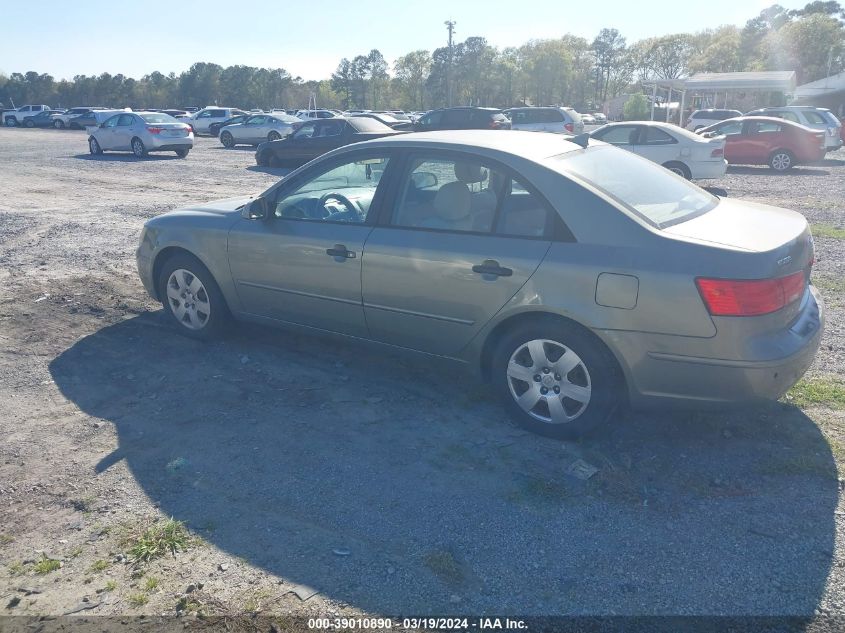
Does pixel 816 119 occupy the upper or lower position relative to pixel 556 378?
upper

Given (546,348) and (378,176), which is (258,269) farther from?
(546,348)

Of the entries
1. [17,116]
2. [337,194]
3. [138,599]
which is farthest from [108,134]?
[17,116]

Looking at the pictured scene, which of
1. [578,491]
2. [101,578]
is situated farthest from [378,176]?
[101,578]

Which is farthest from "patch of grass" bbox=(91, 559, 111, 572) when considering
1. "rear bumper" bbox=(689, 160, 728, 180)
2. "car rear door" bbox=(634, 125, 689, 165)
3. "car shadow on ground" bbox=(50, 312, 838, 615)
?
"rear bumper" bbox=(689, 160, 728, 180)

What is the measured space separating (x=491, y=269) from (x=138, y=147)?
2349 centimetres

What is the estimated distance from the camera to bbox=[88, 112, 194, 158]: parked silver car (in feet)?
79.3

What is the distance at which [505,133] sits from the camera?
16.4 ft

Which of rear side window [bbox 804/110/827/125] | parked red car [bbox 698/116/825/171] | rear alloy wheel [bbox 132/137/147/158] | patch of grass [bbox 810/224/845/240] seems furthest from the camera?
rear alloy wheel [bbox 132/137/147/158]

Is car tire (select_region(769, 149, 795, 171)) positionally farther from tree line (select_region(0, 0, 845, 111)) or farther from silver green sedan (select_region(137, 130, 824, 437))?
tree line (select_region(0, 0, 845, 111))

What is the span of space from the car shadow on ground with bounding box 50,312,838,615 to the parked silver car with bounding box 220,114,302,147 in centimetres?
2652

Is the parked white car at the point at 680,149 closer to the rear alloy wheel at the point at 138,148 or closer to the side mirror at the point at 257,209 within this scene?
the side mirror at the point at 257,209

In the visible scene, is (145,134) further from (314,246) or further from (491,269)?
(491,269)

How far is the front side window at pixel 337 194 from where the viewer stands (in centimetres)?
486

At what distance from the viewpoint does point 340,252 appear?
4805 millimetres
